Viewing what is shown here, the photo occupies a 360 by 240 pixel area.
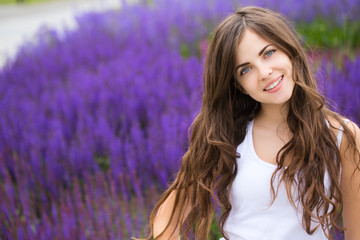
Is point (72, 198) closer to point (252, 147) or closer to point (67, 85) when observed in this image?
point (252, 147)

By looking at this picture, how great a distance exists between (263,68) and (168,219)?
24.8 inches

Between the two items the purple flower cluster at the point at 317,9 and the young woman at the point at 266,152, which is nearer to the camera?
the young woman at the point at 266,152

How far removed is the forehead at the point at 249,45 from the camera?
1.56 metres

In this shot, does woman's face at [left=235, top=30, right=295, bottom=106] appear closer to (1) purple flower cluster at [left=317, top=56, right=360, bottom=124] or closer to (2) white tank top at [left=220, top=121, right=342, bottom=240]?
(2) white tank top at [left=220, top=121, right=342, bottom=240]

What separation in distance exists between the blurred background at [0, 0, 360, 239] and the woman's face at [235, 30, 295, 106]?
18.1 inches

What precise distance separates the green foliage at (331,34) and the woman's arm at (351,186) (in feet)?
9.11

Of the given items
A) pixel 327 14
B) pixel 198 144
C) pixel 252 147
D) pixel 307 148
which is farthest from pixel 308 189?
pixel 327 14

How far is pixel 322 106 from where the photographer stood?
1.63m

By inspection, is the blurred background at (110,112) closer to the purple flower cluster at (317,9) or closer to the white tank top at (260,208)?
the purple flower cluster at (317,9)

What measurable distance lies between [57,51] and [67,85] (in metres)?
1.15

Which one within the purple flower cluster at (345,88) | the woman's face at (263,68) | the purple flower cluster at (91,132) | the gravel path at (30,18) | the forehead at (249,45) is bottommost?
the gravel path at (30,18)

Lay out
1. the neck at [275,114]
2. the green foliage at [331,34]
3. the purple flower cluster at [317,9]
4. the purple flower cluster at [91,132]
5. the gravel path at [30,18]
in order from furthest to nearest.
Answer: the gravel path at [30,18] → the purple flower cluster at [317,9] → the green foliage at [331,34] → the purple flower cluster at [91,132] → the neck at [275,114]

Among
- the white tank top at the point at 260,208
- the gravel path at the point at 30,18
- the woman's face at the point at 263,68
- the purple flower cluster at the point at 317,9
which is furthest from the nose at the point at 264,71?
the gravel path at the point at 30,18

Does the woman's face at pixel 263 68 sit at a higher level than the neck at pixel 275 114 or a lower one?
higher
